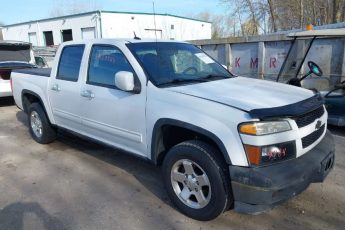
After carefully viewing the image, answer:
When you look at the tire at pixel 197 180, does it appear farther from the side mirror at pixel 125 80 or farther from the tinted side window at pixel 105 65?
the tinted side window at pixel 105 65

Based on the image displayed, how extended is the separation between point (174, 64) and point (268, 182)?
190cm

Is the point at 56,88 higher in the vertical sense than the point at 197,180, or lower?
higher

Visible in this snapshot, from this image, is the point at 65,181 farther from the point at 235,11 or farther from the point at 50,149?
the point at 235,11

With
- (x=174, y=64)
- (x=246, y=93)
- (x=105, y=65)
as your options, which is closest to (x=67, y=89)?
(x=105, y=65)

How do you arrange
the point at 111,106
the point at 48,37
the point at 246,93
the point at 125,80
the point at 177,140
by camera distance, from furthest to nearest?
1. the point at 48,37
2. the point at 111,106
3. the point at 177,140
4. the point at 125,80
5. the point at 246,93

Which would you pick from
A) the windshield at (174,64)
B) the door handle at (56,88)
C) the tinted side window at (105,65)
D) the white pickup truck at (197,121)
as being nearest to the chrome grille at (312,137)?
the white pickup truck at (197,121)

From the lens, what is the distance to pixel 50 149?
19.2 ft

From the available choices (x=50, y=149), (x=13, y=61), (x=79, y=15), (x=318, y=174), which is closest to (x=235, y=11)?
(x=79, y=15)

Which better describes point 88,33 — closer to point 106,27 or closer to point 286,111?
point 106,27

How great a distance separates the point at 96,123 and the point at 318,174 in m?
2.67

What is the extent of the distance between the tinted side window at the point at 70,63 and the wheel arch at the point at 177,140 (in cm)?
175

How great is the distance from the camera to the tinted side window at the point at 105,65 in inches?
161

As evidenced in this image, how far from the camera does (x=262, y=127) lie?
114 inches

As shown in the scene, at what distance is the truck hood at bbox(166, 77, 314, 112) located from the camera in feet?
10.2
